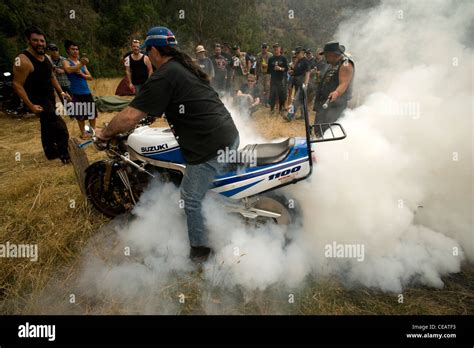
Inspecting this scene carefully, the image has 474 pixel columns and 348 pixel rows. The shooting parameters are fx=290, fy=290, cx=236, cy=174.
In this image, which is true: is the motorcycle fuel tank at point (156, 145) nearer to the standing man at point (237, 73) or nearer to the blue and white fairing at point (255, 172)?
the blue and white fairing at point (255, 172)

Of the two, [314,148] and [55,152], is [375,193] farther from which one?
[55,152]

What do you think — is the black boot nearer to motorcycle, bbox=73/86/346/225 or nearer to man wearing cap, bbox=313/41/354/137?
motorcycle, bbox=73/86/346/225

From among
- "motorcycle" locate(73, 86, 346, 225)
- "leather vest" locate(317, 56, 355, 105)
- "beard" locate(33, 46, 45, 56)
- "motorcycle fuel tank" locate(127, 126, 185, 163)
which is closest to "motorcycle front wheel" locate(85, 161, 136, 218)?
"motorcycle" locate(73, 86, 346, 225)

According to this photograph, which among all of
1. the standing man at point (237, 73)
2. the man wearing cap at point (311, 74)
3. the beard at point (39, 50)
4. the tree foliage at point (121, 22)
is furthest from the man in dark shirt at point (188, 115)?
the tree foliage at point (121, 22)

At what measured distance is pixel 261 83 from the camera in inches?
426

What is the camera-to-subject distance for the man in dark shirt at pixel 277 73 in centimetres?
859

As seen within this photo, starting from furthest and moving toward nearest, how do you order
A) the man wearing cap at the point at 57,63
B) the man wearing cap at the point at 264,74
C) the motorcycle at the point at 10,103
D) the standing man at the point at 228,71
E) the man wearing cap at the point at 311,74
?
1. the man wearing cap at the point at 264,74
2. the standing man at the point at 228,71
3. the man wearing cap at the point at 311,74
4. the motorcycle at the point at 10,103
5. the man wearing cap at the point at 57,63

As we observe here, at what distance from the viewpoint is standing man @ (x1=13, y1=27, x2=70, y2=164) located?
4109mm

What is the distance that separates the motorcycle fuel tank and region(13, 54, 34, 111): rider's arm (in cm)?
236

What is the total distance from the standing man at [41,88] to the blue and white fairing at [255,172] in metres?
2.82

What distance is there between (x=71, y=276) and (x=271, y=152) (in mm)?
2195

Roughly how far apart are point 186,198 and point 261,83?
913 centimetres

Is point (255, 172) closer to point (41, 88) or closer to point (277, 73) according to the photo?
point (41, 88)
